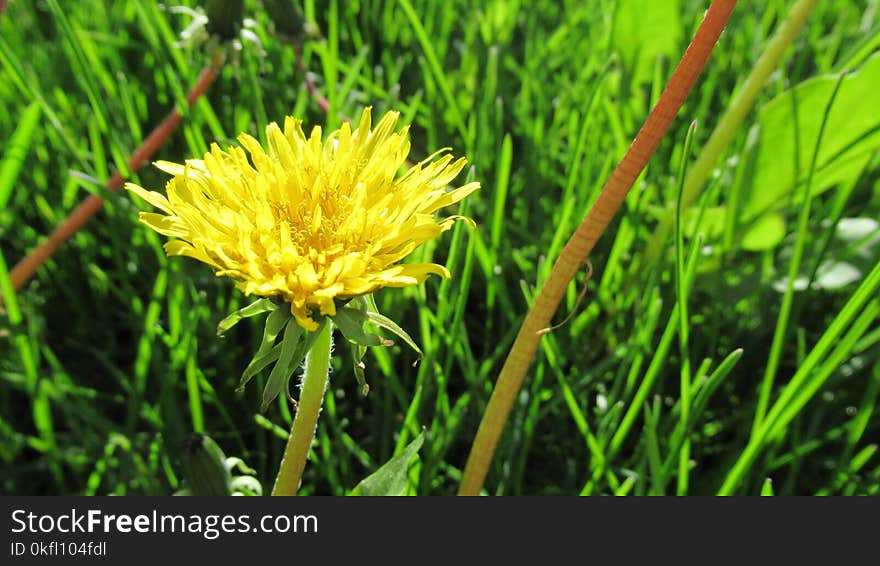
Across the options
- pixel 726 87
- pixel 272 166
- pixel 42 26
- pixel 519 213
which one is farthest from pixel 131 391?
pixel 726 87

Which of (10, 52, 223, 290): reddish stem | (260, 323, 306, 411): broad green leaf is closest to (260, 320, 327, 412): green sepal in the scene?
(260, 323, 306, 411): broad green leaf

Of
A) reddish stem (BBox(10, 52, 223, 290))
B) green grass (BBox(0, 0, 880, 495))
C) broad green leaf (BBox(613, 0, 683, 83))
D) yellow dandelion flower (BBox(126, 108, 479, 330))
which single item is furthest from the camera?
broad green leaf (BBox(613, 0, 683, 83))

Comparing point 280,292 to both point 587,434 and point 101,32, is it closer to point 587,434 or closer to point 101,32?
point 587,434

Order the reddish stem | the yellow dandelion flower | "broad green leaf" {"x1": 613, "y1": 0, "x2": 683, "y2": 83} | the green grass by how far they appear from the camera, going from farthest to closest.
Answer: "broad green leaf" {"x1": 613, "y1": 0, "x2": 683, "y2": 83}
the reddish stem
the green grass
the yellow dandelion flower

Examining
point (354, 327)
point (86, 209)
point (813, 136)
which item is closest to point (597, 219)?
point (354, 327)

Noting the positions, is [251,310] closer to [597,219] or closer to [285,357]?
[285,357]

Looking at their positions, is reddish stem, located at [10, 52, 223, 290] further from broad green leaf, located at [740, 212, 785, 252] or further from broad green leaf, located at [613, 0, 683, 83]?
broad green leaf, located at [740, 212, 785, 252]
